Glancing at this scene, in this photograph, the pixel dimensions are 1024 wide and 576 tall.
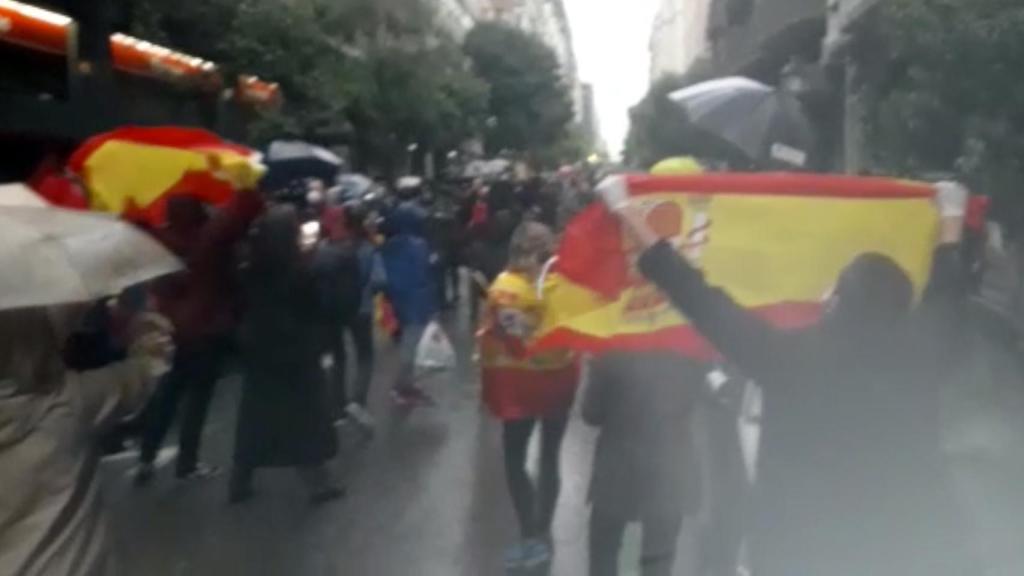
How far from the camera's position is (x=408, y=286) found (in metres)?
16.2

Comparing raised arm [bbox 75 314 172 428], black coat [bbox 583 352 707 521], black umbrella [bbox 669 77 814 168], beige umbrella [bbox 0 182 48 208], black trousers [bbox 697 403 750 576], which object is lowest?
black trousers [bbox 697 403 750 576]

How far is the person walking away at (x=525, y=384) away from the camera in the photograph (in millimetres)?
9352

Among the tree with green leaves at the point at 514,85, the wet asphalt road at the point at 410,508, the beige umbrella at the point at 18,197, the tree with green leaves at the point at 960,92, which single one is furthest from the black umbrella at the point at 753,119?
the tree with green leaves at the point at 514,85

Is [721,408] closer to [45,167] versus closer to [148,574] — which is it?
[148,574]

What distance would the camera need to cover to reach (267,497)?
494 inches

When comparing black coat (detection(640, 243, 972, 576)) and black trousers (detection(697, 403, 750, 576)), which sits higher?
black coat (detection(640, 243, 972, 576))

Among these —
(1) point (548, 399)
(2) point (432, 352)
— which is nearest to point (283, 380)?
(1) point (548, 399)

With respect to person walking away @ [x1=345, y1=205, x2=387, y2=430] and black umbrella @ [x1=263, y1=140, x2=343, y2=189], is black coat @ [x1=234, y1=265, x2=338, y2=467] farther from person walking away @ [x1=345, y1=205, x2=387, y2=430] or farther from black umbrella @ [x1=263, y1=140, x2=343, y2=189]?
black umbrella @ [x1=263, y1=140, x2=343, y2=189]

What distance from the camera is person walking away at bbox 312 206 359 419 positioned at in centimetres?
1296

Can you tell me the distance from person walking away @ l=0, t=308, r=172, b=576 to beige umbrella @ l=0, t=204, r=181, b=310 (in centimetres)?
20

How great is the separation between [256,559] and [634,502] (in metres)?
3.55

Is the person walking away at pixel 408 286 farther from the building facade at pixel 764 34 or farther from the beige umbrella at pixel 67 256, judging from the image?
the building facade at pixel 764 34

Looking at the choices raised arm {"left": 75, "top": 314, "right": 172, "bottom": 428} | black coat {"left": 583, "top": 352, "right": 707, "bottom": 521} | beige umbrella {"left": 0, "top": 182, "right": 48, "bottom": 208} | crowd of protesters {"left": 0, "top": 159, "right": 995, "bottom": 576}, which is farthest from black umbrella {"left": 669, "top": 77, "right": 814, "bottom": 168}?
beige umbrella {"left": 0, "top": 182, "right": 48, "bottom": 208}

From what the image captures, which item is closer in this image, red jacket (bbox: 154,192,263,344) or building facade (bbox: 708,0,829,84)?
red jacket (bbox: 154,192,263,344)
